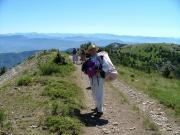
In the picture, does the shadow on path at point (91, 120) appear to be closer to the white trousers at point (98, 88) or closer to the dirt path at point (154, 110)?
the white trousers at point (98, 88)

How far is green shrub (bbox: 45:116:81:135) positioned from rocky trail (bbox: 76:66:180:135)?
1.21 feet

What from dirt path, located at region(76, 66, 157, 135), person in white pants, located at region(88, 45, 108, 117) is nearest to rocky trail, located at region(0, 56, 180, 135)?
dirt path, located at region(76, 66, 157, 135)

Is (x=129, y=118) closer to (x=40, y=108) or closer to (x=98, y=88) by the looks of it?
(x=98, y=88)

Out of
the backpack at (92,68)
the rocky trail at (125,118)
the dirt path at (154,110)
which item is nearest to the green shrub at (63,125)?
the rocky trail at (125,118)

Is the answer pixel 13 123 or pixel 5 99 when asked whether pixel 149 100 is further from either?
pixel 13 123

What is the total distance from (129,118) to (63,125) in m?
3.18

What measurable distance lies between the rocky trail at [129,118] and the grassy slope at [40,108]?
577 millimetres

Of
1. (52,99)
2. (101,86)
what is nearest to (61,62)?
(52,99)

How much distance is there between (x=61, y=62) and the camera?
3478 cm

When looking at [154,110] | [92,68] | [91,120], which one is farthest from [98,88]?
[154,110]

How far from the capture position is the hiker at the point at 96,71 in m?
13.8

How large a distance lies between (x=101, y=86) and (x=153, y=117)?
8.37 feet

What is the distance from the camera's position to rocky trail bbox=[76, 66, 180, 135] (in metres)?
12.8

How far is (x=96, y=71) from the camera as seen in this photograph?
13875mm
